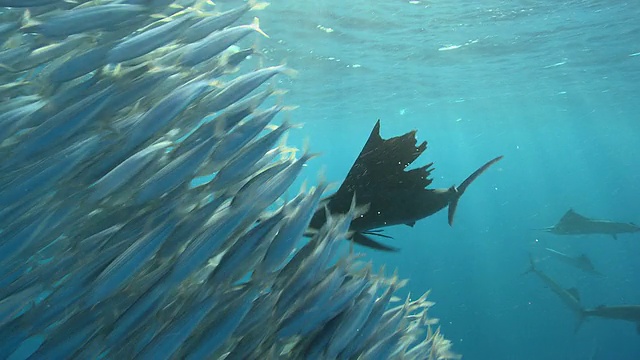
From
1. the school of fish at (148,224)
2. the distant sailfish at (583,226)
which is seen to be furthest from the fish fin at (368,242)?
the distant sailfish at (583,226)

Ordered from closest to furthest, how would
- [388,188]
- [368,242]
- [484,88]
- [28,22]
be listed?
[28,22], [388,188], [368,242], [484,88]

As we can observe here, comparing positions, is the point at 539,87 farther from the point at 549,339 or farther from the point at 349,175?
the point at 349,175

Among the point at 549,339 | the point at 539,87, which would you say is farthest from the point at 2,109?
the point at 539,87

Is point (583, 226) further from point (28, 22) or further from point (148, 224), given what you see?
point (28, 22)

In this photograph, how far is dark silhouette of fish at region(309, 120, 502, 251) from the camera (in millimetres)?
3684

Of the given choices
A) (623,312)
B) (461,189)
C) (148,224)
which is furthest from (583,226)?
(148,224)

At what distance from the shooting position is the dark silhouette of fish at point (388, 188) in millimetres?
3684

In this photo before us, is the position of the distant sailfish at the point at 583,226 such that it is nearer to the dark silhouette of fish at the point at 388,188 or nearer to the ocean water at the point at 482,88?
the ocean water at the point at 482,88

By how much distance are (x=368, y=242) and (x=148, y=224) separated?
2015mm

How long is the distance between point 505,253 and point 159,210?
41.4 metres

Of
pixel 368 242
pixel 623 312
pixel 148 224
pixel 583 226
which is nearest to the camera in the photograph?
pixel 148 224

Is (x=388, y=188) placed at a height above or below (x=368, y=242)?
above

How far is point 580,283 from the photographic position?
96.5ft

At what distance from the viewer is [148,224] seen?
2875 millimetres
